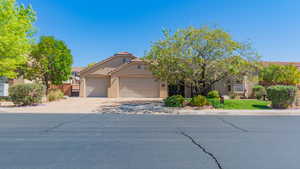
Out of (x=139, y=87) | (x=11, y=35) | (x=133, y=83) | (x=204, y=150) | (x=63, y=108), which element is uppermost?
(x=11, y=35)

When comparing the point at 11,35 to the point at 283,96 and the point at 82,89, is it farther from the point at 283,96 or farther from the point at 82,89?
the point at 283,96

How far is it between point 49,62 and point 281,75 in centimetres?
2804

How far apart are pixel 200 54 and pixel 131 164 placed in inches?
443

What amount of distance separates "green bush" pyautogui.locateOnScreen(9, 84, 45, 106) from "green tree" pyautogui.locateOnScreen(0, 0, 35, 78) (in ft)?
6.74

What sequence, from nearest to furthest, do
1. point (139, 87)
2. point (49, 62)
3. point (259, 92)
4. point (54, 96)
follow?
point (54, 96), point (49, 62), point (259, 92), point (139, 87)

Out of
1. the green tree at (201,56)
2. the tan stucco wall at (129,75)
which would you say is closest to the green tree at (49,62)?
the tan stucco wall at (129,75)

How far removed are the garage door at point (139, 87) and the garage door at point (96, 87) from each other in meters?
2.93

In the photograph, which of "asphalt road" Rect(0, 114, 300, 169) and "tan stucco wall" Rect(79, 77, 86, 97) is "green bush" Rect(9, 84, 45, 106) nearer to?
"tan stucco wall" Rect(79, 77, 86, 97)

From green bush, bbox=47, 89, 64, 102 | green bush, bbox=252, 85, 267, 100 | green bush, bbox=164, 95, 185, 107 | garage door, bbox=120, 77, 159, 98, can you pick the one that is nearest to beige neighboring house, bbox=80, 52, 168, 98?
garage door, bbox=120, 77, 159, 98

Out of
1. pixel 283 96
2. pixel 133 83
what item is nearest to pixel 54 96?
pixel 133 83

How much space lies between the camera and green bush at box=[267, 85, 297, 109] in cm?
1366

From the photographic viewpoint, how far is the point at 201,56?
1304cm

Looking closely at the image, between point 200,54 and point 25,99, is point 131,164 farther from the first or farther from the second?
point 25,99

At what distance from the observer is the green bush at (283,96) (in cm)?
1366
